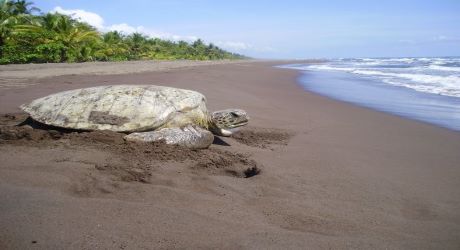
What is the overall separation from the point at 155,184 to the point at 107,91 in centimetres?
232

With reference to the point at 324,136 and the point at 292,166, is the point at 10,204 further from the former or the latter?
the point at 324,136

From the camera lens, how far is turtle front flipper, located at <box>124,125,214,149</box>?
4.47 m

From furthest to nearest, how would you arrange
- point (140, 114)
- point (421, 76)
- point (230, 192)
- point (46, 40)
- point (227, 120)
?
point (46, 40) → point (421, 76) → point (227, 120) → point (140, 114) → point (230, 192)

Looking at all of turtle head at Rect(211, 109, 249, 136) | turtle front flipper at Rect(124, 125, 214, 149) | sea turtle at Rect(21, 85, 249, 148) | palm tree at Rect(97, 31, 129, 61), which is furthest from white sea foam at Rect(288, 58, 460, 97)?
palm tree at Rect(97, 31, 129, 61)

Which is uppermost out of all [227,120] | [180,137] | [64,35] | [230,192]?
[64,35]

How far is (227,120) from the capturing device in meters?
5.19

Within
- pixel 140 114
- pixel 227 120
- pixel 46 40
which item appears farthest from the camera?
pixel 46 40

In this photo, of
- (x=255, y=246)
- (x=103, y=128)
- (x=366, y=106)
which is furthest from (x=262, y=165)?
(x=366, y=106)

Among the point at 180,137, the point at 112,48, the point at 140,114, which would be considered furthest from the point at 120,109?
the point at 112,48

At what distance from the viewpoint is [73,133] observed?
4594 millimetres

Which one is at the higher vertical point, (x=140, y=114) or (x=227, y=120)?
(x=140, y=114)

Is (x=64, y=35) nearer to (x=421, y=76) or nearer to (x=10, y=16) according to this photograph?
(x=10, y=16)

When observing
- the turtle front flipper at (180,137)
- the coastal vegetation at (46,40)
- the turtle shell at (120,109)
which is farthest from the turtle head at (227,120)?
the coastal vegetation at (46,40)

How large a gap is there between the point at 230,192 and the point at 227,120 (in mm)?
2129
